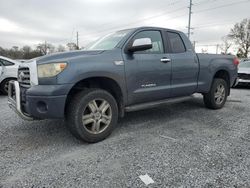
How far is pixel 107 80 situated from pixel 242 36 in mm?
54006

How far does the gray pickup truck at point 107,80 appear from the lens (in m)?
3.09

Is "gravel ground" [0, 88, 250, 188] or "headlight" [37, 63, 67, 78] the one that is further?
"headlight" [37, 63, 67, 78]

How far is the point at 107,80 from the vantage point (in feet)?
11.7

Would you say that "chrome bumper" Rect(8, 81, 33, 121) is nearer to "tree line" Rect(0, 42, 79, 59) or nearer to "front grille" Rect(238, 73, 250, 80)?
"front grille" Rect(238, 73, 250, 80)

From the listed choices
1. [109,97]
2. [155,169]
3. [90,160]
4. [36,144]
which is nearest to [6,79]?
[36,144]

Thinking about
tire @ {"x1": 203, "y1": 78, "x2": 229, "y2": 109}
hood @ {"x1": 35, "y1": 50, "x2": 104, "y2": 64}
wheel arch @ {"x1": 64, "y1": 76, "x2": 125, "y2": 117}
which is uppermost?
hood @ {"x1": 35, "y1": 50, "x2": 104, "y2": 64}

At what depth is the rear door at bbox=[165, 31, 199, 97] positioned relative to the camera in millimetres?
4422

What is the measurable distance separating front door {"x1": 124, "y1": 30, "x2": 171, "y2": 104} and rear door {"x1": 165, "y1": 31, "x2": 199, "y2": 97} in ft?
0.59

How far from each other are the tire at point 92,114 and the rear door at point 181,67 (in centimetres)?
152

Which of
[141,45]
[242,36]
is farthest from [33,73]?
[242,36]

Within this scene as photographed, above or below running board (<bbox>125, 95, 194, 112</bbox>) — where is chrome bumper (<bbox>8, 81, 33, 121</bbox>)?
above

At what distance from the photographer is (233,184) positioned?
7.63 feet

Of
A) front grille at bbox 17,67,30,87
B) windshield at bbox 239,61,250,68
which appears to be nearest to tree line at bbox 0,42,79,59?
windshield at bbox 239,61,250,68

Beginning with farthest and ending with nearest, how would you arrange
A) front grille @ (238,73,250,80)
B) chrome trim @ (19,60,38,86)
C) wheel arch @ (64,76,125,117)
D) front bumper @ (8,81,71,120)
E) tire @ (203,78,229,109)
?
front grille @ (238,73,250,80)
tire @ (203,78,229,109)
wheel arch @ (64,76,125,117)
chrome trim @ (19,60,38,86)
front bumper @ (8,81,71,120)
